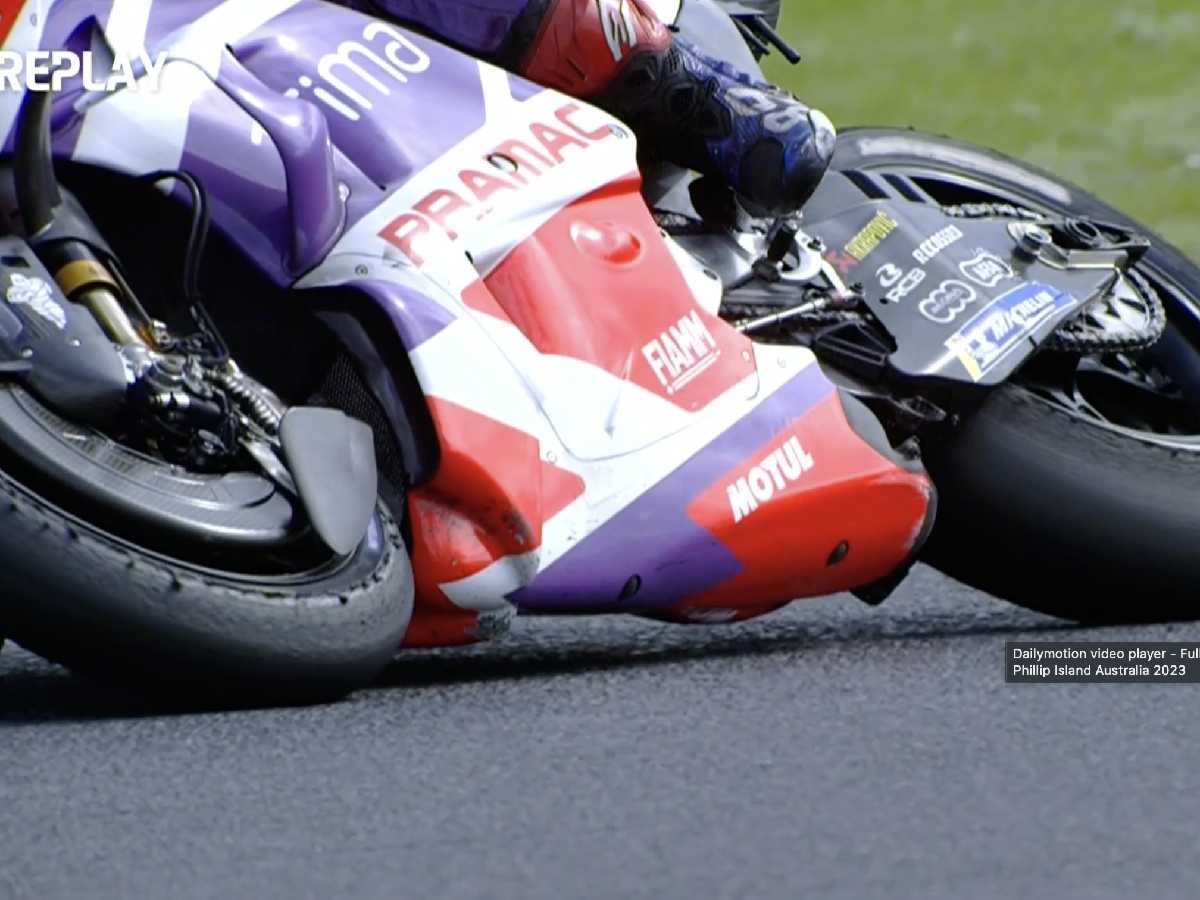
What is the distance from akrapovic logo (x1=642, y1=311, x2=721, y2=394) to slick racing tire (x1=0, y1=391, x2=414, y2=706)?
552mm

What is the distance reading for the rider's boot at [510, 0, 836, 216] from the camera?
14.3ft

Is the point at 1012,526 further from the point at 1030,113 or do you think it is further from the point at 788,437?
the point at 1030,113

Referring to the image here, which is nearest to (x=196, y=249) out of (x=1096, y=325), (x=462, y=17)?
(x=462, y=17)

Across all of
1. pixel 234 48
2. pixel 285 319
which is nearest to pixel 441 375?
pixel 285 319

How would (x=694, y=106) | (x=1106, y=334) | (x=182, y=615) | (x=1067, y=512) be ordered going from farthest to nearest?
(x=1106, y=334)
(x=1067, y=512)
(x=694, y=106)
(x=182, y=615)

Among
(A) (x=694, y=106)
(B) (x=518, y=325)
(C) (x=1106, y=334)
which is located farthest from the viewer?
(C) (x=1106, y=334)

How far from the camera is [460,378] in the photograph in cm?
400

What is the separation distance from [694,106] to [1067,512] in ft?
2.84

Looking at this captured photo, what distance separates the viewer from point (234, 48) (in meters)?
4.04

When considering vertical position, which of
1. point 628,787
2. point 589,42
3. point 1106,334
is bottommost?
point 1106,334

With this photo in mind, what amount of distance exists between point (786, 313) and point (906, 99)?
844 centimetres

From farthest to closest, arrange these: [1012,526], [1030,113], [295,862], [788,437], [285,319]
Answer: [1030,113] → [1012,526] → [788,437] → [285,319] → [295,862]

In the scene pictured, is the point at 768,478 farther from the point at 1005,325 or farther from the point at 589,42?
Result: the point at 589,42

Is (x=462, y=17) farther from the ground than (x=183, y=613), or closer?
farther from the ground
